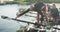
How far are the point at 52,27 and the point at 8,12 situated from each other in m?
0.44

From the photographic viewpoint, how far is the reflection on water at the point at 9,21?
1447mm

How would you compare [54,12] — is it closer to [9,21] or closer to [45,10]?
[45,10]

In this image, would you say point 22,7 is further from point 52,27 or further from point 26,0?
point 52,27

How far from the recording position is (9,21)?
60.5 inches

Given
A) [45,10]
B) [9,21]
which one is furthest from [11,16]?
[45,10]

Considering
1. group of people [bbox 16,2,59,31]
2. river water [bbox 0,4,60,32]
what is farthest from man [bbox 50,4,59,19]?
river water [bbox 0,4,60,32]

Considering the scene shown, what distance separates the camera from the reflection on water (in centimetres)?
145

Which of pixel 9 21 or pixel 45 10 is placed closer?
pixel 45 10

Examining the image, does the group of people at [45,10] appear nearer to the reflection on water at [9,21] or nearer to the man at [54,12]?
the man at [54,12]

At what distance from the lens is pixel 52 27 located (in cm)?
136

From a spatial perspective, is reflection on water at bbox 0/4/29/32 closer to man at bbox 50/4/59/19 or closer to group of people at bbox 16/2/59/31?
group of people at bbox 16/2/59/31

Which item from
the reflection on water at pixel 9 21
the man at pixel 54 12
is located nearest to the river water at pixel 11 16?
the reflection on water at pixel 9 21

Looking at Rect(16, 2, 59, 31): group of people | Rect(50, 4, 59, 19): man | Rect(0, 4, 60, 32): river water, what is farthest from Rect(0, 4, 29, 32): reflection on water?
Rect(50, 4, 59, 19): man

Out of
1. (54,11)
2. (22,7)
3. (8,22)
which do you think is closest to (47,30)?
(54,11)
